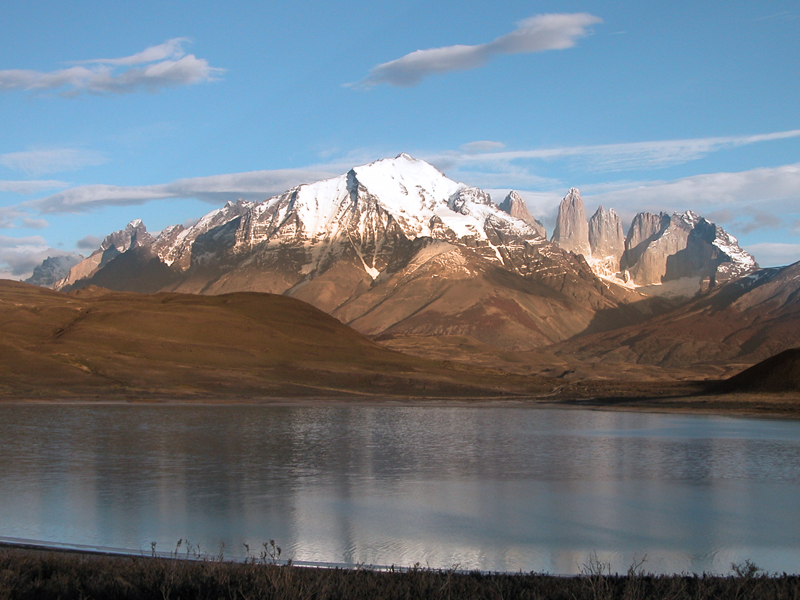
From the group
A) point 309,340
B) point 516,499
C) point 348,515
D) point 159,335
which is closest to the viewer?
point 348,515

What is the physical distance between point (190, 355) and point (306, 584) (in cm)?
10565

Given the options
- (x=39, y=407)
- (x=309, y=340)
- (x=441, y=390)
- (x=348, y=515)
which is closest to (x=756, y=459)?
(x=348, y=515)

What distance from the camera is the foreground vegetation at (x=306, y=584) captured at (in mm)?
14625

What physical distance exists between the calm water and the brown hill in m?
40.9

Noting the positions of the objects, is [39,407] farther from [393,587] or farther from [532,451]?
[393,587]

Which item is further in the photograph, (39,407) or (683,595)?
(39,407)

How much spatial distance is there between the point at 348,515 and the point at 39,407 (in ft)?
181

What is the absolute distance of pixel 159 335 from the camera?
4911 inches

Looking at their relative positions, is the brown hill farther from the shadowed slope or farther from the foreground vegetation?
the foreground vegetation

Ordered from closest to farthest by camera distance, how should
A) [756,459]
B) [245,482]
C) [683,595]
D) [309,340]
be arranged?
[683,595]
[245,482]
[756,459]
[309,340]

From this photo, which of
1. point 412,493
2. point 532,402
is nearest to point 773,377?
point 532,402

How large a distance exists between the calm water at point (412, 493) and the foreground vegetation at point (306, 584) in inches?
181

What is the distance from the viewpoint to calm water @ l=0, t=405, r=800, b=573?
23219 mm

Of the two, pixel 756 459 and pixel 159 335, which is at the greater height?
pixel 159 335
